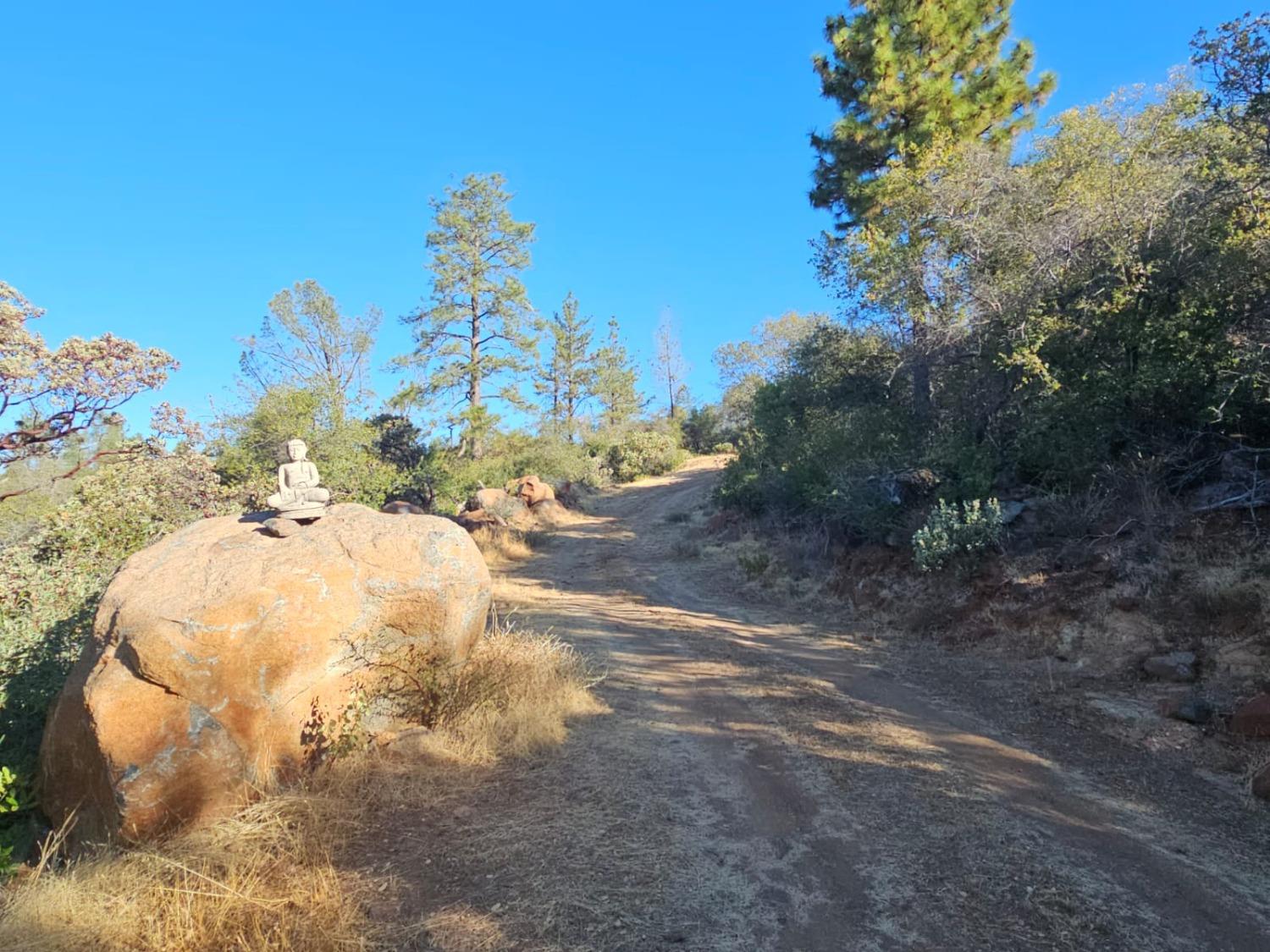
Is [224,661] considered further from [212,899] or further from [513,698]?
[513,698]

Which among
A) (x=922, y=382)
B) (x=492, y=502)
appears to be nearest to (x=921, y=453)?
(x=922, y=382)

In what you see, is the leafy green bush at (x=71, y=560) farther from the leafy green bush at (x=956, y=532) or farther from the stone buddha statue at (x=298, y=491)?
the leafy green bush at (x=956, y=532)

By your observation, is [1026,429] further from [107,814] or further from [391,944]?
[107,814]

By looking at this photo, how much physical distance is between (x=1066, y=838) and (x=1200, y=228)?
745cm

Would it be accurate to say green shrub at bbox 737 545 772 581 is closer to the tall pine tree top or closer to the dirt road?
the dirt road

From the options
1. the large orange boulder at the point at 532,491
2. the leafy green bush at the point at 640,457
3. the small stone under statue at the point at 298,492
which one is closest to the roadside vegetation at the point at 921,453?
the small stone under statue at the point at 298,492

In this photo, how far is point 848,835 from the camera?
381cm

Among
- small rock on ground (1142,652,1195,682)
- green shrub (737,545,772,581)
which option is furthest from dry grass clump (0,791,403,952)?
green shrub (737,545,772,581)

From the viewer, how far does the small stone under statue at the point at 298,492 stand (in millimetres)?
5867

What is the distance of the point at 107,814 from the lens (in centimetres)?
424

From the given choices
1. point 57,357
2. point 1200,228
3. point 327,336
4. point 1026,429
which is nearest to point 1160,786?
point 1026,429

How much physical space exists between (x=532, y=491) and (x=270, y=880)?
20750 millimetres

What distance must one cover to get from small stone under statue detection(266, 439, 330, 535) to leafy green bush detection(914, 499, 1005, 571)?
7577 millimetres

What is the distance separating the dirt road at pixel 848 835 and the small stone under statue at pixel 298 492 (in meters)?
3.00
